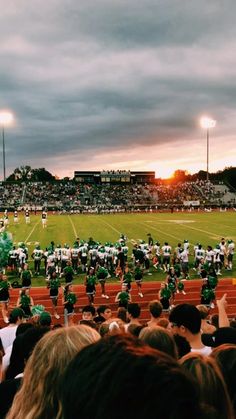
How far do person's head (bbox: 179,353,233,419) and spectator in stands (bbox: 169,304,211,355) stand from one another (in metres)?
2.58

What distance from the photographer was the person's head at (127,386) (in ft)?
3.22

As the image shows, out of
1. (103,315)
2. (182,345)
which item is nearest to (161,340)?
(182,345)

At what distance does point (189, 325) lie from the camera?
14.8 ft

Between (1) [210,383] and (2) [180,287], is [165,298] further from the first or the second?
(1) [210,383]

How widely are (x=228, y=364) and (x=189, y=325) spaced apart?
2150mm

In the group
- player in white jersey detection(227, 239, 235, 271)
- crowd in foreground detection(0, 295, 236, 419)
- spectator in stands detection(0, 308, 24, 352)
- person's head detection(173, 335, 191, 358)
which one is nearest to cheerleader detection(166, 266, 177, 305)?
player in white jersey detection(227, 239, 235, 271)

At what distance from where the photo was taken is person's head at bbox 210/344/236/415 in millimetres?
2252

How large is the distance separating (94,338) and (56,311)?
474 inches

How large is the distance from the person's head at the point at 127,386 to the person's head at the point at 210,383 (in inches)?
17.5

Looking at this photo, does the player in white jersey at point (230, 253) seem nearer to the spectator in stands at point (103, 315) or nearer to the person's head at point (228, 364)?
the spectator in stands at point (103, 315)

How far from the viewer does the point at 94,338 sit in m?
2.15

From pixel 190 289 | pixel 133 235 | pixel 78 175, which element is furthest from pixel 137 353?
pixel 78 175

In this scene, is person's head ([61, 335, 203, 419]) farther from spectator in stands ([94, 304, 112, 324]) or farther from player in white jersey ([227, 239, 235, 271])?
player in white jersey ([227, 239, 235, 271])

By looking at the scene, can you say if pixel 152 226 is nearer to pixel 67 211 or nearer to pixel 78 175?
pixel 67 211
